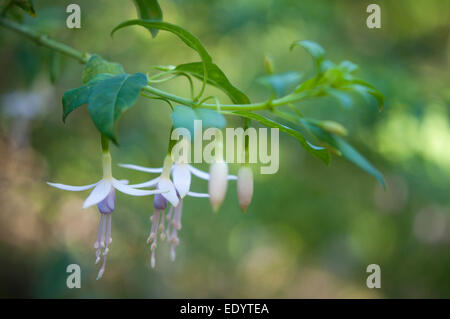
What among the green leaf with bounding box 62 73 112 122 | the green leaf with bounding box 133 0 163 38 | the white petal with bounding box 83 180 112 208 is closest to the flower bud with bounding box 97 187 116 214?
the white petal with bounding box 83 180 112 208

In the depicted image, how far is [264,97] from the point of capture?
68.5 inches

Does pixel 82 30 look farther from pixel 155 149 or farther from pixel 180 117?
pixel 180 117

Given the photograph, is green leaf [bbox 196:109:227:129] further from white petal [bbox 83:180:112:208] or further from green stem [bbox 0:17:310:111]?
white petal [bbox 83:180:112:208]

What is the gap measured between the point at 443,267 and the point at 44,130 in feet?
8.60

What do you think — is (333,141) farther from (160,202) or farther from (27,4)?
(27,4)

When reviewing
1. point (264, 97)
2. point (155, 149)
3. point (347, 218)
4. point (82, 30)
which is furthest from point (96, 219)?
point (347, 218)

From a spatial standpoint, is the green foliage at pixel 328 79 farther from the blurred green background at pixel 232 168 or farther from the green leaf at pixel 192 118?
the blurred green background at pixel 232 168

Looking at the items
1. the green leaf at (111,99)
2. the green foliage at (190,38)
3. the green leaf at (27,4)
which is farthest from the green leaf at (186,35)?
the green leaf at (27,4)

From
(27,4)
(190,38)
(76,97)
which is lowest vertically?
(76,97)

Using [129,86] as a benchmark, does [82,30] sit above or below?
above

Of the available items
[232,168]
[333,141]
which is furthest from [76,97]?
[232,168]

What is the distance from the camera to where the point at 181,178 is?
61cm

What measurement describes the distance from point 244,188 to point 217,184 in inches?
1.9

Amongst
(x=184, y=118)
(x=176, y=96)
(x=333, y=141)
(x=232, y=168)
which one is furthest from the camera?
(x=232, y=168)
